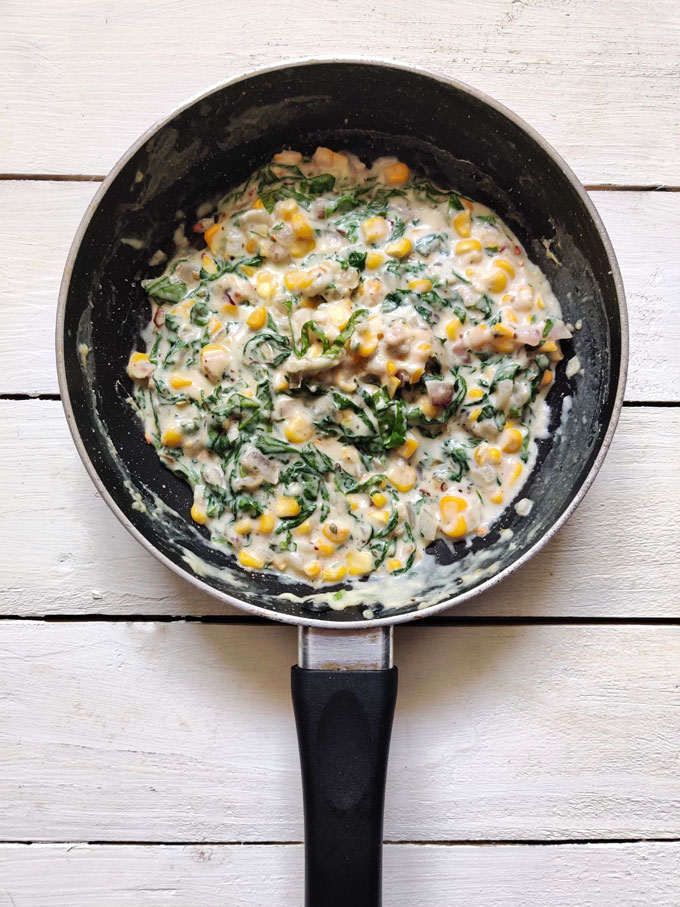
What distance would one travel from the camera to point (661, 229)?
1964 mm

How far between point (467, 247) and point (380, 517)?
68cm

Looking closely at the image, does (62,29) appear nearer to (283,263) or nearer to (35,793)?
(283,263)

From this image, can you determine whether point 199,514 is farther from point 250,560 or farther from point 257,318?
point 257,318

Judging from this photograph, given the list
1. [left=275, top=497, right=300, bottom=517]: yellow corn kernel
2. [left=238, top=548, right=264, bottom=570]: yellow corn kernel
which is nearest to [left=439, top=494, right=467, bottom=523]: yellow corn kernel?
[left=275, top=497, right=300, bottom=517]: yellow corn kernel

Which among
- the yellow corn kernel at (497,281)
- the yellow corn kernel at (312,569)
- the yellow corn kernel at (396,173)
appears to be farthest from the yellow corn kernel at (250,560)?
the yellow corn kernel at (396,173)

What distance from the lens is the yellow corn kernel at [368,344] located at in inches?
69.9

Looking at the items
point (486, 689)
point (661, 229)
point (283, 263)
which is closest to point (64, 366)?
point (283, 263)

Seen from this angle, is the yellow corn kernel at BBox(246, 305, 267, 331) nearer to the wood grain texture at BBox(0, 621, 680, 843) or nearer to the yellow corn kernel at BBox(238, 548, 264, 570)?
the yellow corn kernel at BBox(238, 548, 264, 570)

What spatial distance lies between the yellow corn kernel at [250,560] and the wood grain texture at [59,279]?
624 mm

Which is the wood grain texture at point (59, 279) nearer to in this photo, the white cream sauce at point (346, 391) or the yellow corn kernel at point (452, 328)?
the white cream sauce at point (346, 391)

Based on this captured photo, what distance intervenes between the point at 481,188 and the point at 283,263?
0.52 metres

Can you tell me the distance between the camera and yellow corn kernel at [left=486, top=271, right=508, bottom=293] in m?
1.87

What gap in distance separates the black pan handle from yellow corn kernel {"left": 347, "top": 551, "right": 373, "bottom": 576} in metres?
0.28

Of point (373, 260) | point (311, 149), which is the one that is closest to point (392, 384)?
point (373, 260)
